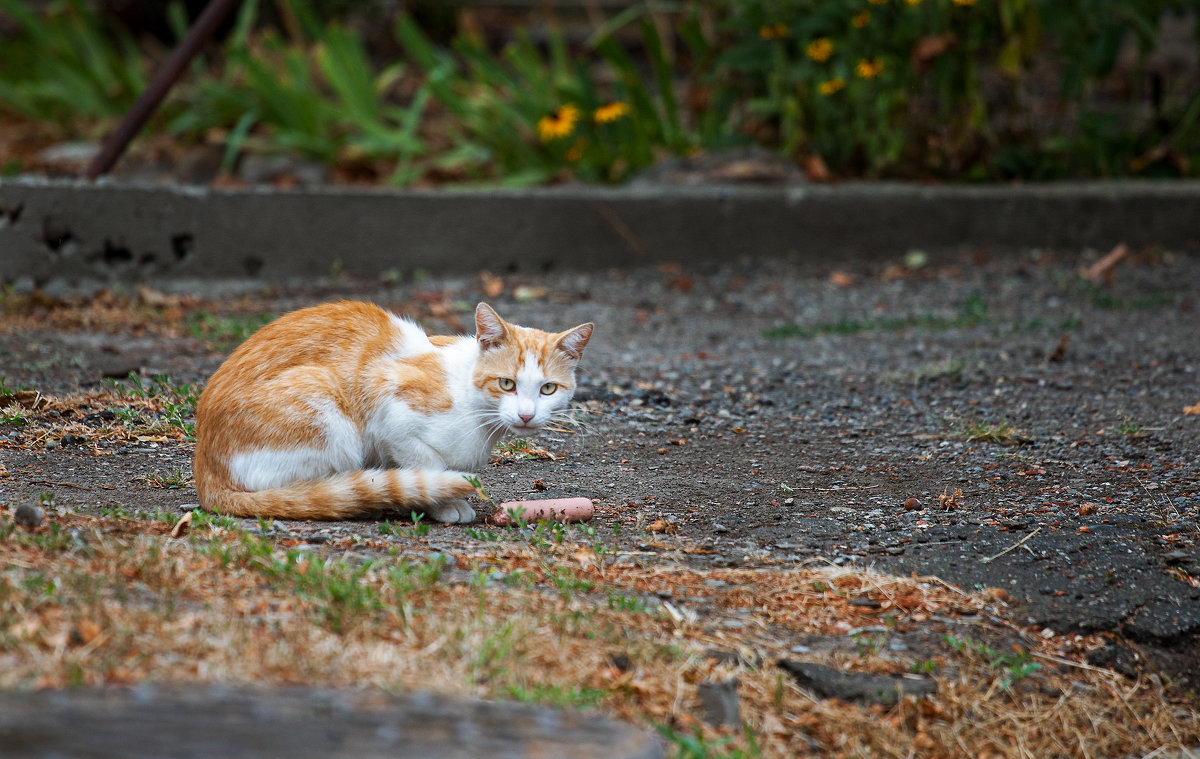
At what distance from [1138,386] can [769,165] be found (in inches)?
126

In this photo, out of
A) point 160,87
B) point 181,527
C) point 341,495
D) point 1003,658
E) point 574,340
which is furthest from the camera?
point 160,87

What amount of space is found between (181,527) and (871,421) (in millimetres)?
2627

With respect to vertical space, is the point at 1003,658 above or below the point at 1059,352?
below

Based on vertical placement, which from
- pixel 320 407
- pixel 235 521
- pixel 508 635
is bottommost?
pixel 508 635

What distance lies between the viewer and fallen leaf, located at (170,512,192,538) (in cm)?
265

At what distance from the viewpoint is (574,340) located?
10.6 feet

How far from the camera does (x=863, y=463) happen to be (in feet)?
12.5

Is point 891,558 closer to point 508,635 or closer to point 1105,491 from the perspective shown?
point 1105,491

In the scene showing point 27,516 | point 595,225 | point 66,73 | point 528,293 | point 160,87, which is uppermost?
point 66,73

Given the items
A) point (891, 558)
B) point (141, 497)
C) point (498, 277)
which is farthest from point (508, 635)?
point (498, 277)

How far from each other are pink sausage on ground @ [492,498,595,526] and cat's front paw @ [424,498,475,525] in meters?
0.08

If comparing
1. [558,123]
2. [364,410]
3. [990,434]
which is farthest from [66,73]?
[990,434]

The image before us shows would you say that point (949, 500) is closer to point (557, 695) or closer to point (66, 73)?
point (557, 695)

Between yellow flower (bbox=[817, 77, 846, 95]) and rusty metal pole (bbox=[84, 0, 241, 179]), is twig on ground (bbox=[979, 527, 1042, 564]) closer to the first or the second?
yellow flower (bbox=[817, 77, 846, 95])
